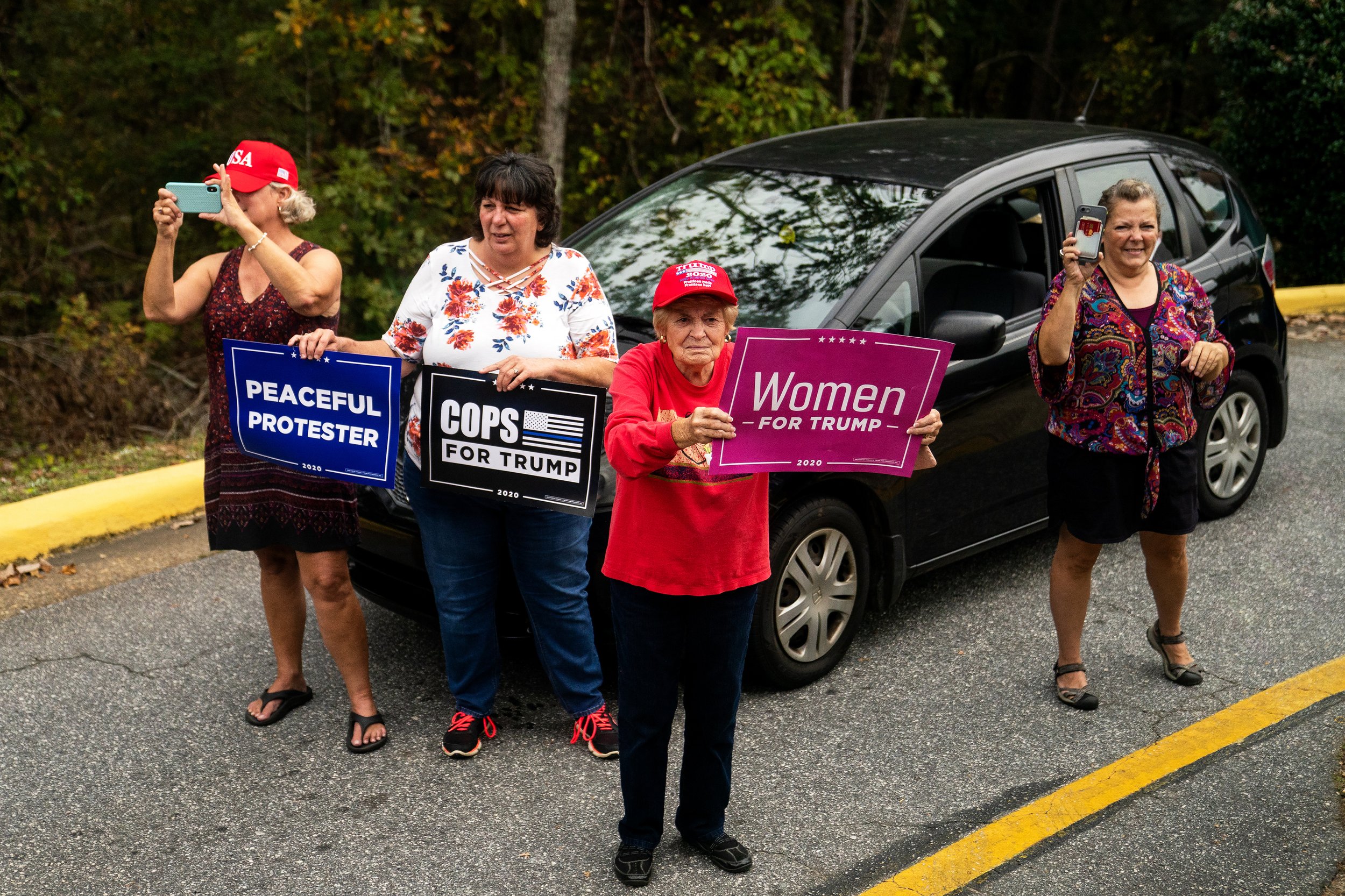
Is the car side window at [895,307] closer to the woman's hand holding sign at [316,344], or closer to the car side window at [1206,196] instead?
the woman's hand holding sign at [316,344]

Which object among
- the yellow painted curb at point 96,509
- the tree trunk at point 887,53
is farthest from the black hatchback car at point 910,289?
the tree trunk at point 887,53

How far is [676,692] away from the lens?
126 inches

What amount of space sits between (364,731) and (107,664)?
129 centimetres

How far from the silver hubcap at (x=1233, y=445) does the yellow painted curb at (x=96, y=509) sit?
184 inches

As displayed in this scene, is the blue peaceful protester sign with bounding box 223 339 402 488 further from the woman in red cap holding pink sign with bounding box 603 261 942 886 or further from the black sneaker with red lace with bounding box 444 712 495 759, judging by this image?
the woman in red cap holding pink sign with bounding box 603 261 942 886

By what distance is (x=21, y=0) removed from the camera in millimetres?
11453

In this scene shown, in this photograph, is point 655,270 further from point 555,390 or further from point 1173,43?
point 1173,43

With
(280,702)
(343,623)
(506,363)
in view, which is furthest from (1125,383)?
(280,702)

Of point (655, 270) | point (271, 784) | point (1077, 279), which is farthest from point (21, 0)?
point (1077, 279)

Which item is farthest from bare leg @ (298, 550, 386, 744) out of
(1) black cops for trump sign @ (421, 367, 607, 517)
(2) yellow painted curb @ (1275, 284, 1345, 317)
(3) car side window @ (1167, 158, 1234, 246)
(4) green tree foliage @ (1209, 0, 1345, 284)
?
(4) green tree foliage @ (1209, 0, 1345, 284)

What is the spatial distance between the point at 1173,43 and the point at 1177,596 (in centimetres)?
1598

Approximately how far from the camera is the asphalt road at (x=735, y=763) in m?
3.33

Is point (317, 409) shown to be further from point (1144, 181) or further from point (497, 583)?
point (1144, 181)

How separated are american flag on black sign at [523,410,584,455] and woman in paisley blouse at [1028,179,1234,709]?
1465 mm
